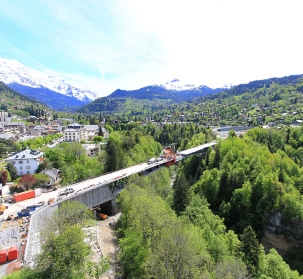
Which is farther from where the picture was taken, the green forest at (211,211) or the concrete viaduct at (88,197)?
the concrete viaduct at (88,197)

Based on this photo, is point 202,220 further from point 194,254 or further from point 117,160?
point 117,160

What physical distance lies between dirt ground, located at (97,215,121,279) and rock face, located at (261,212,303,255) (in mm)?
28398

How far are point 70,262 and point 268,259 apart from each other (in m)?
26.2

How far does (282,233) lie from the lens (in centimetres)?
4456

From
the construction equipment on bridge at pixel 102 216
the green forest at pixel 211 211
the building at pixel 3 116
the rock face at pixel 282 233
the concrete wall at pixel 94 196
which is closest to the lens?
the green forest at pixel 211 211

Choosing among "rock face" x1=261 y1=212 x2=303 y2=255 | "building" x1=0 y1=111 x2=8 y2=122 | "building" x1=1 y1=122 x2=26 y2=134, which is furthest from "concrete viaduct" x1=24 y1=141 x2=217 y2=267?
"building" x1=0 y1=111 x2=8 y2=122

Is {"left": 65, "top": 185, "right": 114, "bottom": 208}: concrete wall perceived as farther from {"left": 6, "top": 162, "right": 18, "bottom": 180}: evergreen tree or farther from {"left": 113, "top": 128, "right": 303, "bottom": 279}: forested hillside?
{"left": 6, "top": 162, "right": 18, "bottom": 180}: evergreen tree

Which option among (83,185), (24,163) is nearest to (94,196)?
(83,185)

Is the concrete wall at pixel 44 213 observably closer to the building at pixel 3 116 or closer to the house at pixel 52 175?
the house at pixel 52 175

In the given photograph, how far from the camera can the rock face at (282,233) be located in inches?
1722

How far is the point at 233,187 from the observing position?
53.4 meters

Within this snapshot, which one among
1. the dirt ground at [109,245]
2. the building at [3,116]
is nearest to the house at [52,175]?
the dirt ground at [109,245]

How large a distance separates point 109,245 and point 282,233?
31.1m

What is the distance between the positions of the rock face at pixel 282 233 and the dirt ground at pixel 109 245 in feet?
93.2
